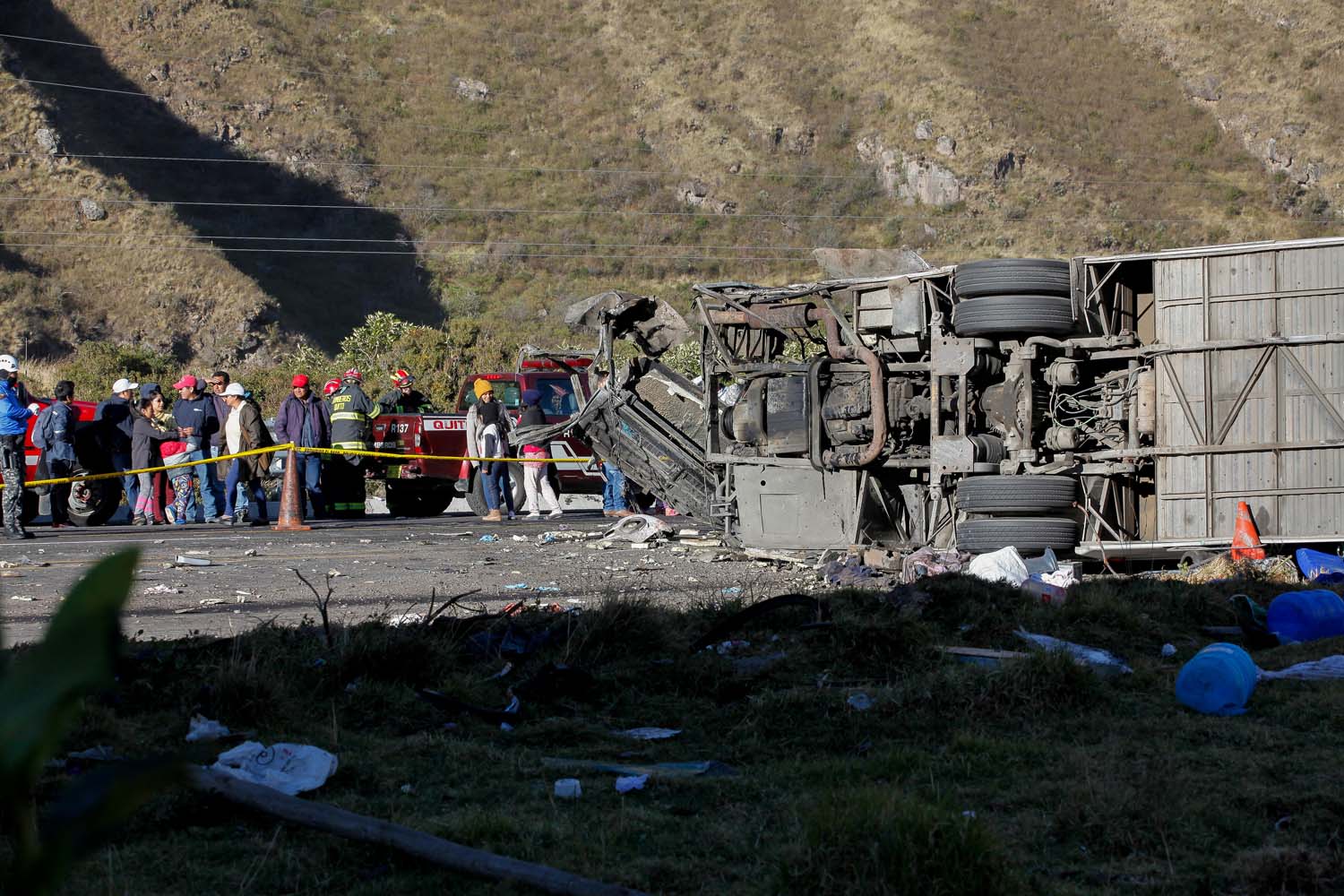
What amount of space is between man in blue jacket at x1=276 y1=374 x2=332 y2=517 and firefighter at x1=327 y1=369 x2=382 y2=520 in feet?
0.74

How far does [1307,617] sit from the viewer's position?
7691 millimetres

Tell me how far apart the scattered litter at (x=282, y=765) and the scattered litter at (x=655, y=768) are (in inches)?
32.6

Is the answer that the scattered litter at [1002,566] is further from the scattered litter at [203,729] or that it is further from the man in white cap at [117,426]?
the man in white cap at [117,426]

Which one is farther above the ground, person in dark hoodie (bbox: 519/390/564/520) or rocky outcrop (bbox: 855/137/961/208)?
rocky outcrop (bbox: 855/137/961/208)

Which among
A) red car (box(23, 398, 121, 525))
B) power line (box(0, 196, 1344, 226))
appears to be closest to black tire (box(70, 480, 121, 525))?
red car (box(23, 398, 121, 525))

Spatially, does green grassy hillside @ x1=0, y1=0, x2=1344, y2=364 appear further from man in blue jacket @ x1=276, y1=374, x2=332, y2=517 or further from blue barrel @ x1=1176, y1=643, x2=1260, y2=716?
blue barrel @ x1=1176, y1=643, x2=1260, y2=716

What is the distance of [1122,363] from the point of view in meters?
11.8

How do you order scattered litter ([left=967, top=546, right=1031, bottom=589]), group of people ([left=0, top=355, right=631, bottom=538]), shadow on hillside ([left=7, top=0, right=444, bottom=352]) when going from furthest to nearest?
shadow on hillside ([left=7, top=0, right=444, bottom=352]) < group of people ([left=0, top=355, right=631, bottom=538]) < scattered litter ([left=967, top=546, right=1031, bottom=589])

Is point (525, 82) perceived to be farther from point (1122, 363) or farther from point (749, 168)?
point (1122, 363)

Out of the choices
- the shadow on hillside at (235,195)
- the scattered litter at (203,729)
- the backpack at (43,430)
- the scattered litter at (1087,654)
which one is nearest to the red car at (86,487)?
the backpack at (43,430)

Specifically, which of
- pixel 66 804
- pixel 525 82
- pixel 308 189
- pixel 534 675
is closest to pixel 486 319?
pixel 308 189

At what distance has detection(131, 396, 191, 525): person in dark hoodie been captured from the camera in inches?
718

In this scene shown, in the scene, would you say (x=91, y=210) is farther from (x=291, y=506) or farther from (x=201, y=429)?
(x=291, y=506)

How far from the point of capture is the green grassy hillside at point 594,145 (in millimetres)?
55125
